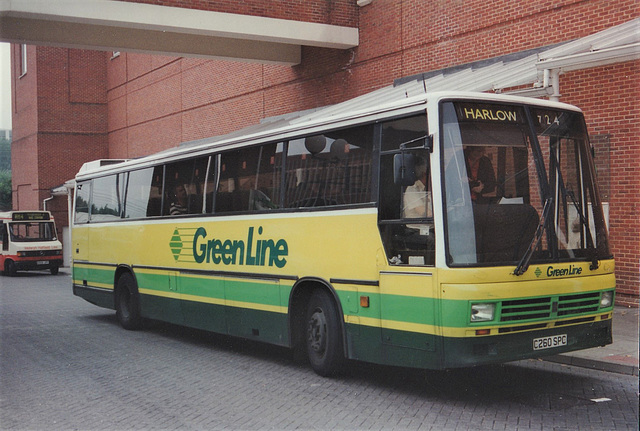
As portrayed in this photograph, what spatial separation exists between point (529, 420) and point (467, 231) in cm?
175

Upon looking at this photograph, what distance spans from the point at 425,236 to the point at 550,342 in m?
1.58

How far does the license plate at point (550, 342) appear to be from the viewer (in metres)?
7.25

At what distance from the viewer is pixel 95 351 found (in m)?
11.1

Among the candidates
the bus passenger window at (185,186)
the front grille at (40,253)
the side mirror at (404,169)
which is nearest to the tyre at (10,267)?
the front grille at (40,253)

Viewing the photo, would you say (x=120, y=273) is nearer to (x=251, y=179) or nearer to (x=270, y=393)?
(x=251, y=179)

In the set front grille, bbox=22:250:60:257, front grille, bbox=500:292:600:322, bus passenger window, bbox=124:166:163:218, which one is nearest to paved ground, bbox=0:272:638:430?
front grille, bbox=500:292:600:322

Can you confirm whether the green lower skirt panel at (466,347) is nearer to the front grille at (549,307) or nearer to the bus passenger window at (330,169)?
the front grille at (549,307)

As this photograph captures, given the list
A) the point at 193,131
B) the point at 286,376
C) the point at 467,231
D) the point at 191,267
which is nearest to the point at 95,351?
the point at 191,267

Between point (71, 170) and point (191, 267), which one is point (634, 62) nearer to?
point (191, 267)

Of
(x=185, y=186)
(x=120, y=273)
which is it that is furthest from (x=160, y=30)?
(x=185, y=186)

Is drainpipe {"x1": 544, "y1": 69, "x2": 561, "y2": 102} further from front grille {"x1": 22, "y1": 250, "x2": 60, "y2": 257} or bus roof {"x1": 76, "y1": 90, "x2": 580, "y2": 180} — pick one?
front grille {"x1": 22, "y1": 250, "x2": 60, "y2": 257}

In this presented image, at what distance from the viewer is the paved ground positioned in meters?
6.73

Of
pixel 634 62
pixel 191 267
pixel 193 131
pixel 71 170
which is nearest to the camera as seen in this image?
pixel 191 267

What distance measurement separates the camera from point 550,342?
7340mm
